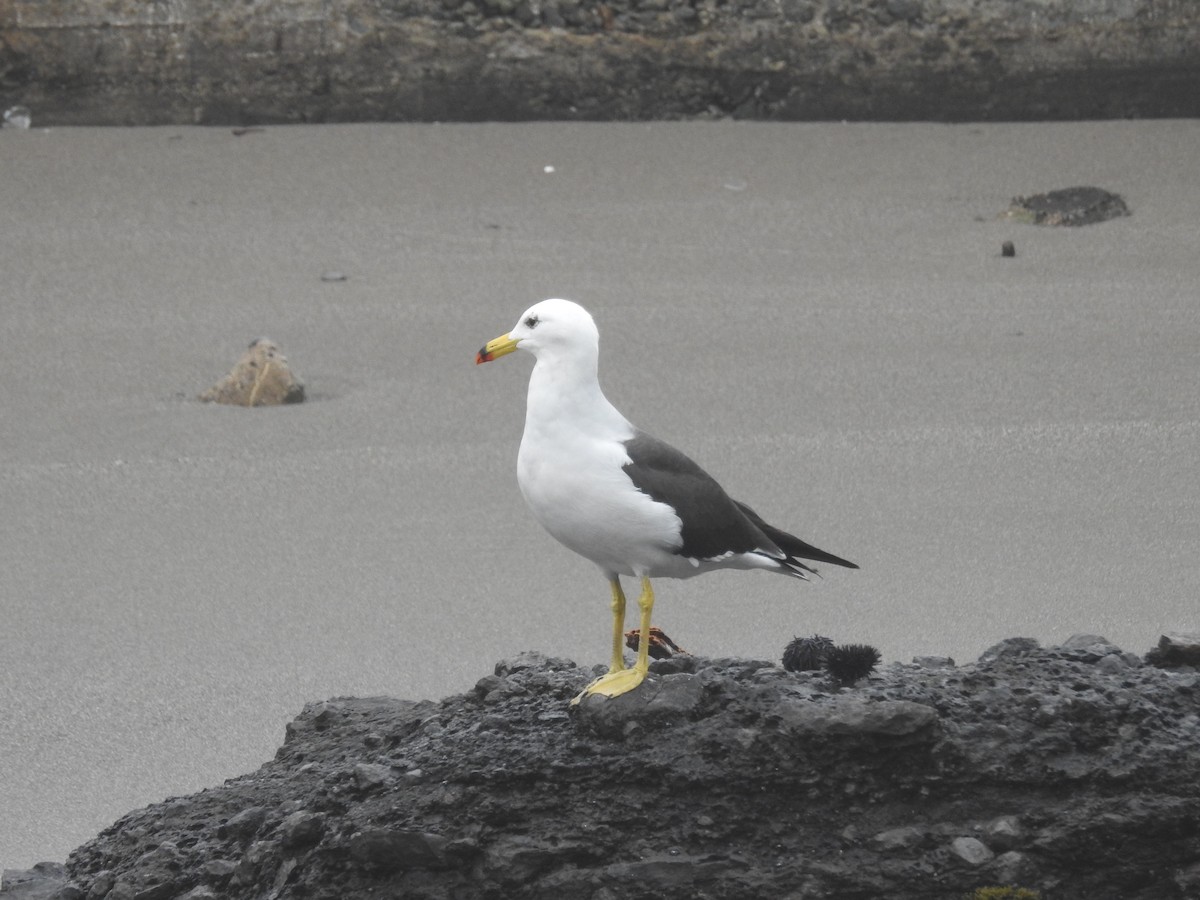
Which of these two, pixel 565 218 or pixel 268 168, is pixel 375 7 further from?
pixel 565 218

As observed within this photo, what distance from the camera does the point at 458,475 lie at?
4.79 metres

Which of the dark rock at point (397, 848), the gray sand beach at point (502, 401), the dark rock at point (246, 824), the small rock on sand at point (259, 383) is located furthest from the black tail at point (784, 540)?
the small rock on sand at point (259, 383)

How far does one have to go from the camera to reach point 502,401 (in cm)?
535

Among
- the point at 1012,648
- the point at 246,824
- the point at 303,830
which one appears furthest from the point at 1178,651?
the point at 246,824

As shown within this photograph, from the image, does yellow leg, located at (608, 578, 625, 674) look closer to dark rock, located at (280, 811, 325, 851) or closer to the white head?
the white head

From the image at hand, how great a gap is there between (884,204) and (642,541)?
16.5 feet

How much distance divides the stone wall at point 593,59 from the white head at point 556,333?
5.61 m

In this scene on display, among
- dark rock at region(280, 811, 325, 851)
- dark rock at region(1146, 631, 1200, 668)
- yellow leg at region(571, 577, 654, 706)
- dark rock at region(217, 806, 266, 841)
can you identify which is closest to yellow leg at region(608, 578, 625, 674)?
yellow leg at region(571, 577, 654, 706)

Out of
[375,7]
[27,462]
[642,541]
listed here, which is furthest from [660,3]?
[642,541]

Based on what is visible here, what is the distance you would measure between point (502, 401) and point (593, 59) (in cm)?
310

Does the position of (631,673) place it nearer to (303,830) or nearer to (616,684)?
(616,684)

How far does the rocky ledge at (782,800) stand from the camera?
239 cm

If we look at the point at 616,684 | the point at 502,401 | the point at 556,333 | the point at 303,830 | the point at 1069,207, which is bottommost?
the point at 502,401

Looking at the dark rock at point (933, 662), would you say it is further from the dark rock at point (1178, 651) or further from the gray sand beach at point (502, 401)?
the gray sand beach at point (502, 401)
